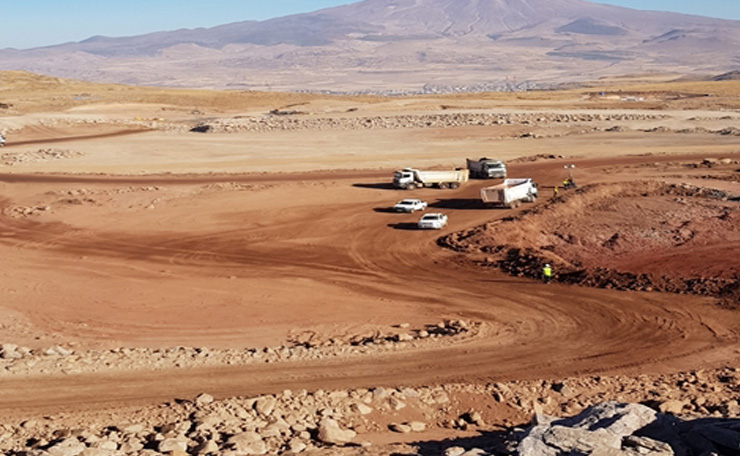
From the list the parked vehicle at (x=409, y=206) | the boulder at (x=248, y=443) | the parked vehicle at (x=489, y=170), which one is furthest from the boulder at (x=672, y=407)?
the parked vehicle at (x=489, y=170)

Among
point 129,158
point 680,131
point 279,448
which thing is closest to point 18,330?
point 279,448

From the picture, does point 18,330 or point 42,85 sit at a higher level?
point 42,85

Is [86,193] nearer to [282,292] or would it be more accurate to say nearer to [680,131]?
[282,292]

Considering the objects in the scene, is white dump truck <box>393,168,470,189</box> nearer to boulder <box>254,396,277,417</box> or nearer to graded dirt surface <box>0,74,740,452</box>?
graded dirt surface <box>0,74,740,452</box>

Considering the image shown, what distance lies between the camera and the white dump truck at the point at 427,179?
186 feet

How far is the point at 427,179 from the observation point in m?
56.8

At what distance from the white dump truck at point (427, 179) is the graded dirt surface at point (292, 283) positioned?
3.10 feet

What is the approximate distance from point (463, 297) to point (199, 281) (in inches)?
469

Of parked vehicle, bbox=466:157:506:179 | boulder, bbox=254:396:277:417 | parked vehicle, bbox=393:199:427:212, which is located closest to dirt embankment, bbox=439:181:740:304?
parked vehicle, bbox=393:199:427:212

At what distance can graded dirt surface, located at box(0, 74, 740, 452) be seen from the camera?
23641mm

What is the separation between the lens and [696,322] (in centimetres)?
2858

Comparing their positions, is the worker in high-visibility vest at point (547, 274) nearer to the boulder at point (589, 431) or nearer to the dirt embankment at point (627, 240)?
the dirt embankment at point (627, 240)

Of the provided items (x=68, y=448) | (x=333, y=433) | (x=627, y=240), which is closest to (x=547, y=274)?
(x=627, y=240)

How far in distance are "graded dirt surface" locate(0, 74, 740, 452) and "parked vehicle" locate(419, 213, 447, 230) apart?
0.63 meters
